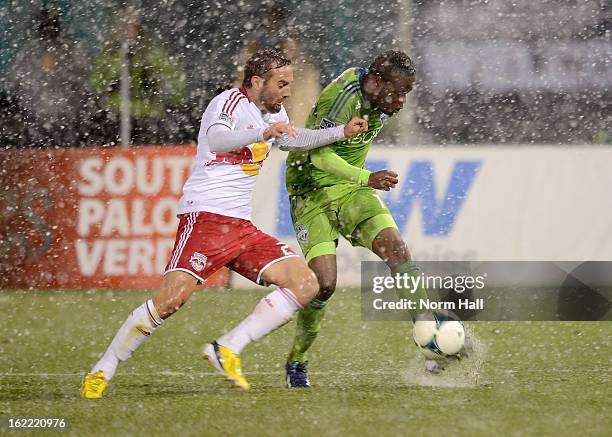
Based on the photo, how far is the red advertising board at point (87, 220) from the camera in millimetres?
11430

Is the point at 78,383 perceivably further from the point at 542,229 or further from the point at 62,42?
the point at 62,42

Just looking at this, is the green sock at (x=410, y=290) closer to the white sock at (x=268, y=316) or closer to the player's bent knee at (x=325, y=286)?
the player's bent knee at (x=325, y=286)

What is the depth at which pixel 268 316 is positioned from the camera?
19.4 feet

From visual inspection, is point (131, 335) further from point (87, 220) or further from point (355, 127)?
point (87, 220)

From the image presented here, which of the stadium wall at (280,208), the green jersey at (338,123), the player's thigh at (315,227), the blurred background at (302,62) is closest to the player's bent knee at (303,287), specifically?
the player's thigh at (315,227)

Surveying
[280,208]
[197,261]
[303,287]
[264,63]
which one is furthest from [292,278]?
[280,208]

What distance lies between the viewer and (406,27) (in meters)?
12.9

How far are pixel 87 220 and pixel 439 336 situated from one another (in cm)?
585

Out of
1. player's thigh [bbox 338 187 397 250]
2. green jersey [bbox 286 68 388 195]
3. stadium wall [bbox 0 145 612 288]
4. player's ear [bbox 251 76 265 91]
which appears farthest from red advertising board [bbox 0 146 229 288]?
player's ear [bbox 251 76 265 91]

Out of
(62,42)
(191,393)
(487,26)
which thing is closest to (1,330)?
(191,393)

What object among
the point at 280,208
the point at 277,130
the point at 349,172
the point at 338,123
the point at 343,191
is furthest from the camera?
the point at 280,208

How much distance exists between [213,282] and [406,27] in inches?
136

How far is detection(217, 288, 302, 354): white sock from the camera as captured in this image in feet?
19.2

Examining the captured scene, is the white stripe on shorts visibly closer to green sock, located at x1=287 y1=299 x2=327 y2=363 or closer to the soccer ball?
green sock, located at x1=287 y1=299 x2=327 y2=363
